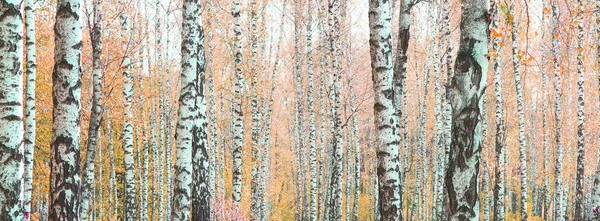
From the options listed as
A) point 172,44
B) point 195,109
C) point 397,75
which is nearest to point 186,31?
point 195,109

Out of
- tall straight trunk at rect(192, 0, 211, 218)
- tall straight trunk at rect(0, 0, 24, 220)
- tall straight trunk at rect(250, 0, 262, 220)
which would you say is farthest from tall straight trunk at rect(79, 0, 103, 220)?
tall straight trunk at rect(250, 0, 262, 220)

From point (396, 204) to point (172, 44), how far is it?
25.1 m

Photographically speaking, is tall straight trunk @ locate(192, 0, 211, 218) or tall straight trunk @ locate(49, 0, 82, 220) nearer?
tall straight trunk @ locate(49, 0, 82, 220)

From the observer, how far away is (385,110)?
6.34 meters

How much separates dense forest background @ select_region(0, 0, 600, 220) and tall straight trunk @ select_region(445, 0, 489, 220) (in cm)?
8

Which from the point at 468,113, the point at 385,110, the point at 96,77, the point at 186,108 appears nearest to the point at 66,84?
the point at 186,108

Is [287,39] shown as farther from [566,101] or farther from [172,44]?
[566,101]

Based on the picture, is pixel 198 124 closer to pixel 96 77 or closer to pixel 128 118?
pixel 96 77

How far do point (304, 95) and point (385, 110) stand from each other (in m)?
22.0

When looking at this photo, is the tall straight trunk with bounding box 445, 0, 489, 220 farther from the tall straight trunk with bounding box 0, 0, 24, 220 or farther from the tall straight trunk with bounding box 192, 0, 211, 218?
the tall straight trunk with bounding box 192, 0, 211, 218

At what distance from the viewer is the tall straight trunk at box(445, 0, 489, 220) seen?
14.0ft

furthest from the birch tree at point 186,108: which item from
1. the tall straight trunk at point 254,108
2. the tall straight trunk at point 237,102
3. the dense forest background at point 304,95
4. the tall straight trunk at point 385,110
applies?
the tall straight trunk at point 254,108

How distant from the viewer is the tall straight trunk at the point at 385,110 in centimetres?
633

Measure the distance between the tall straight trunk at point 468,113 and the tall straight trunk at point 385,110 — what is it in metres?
1.97
